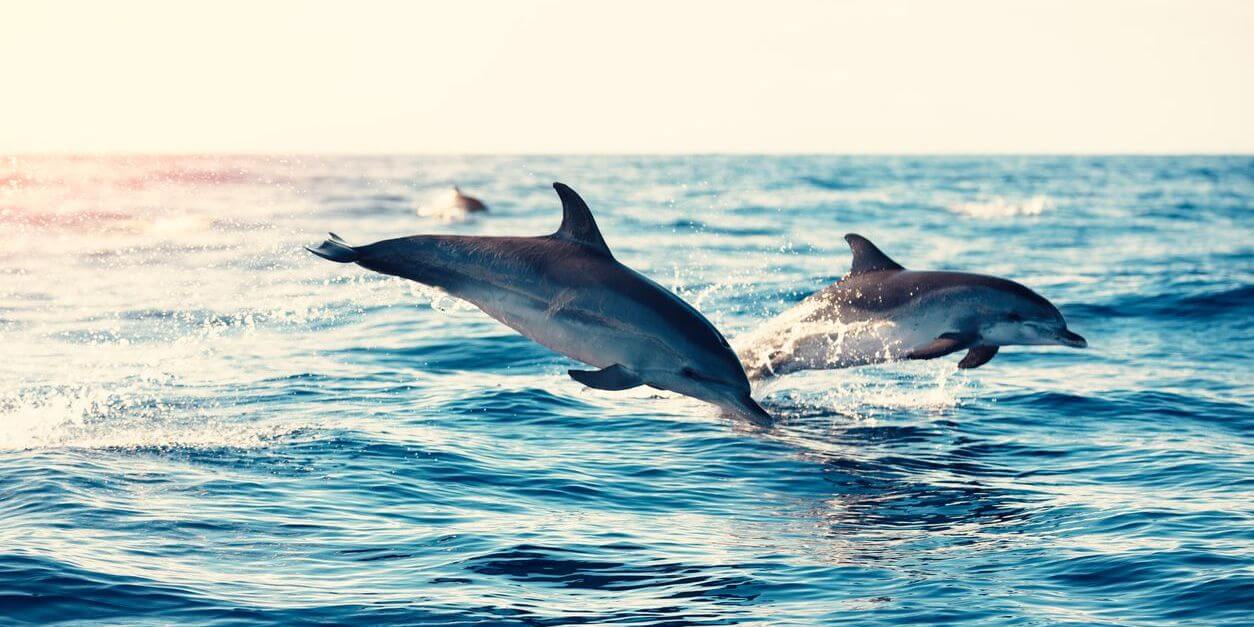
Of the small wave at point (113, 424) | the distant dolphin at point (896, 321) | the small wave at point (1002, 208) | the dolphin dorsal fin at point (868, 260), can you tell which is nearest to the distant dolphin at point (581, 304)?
the small wave at point (113, 424)

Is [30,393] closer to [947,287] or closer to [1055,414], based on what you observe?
[947,287]

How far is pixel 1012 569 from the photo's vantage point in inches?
306

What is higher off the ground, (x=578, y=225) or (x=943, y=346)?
(x=578, y=225)

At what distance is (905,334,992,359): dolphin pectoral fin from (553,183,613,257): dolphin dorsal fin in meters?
4.14

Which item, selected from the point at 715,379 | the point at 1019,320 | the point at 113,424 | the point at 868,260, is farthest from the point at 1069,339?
the point at 113,424

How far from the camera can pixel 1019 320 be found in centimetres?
1185

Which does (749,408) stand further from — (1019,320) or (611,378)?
(1019,320)

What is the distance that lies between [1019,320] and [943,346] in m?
0.94

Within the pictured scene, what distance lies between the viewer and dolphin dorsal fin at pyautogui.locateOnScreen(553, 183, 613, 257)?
26.8 feet

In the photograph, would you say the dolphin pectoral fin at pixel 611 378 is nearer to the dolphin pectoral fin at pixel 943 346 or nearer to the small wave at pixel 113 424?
the small wave at pixel 113 424

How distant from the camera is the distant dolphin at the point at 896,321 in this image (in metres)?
11.5

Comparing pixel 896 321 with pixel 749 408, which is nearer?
pixel 749 408

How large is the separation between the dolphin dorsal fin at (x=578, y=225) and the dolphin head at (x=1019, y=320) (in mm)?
4685

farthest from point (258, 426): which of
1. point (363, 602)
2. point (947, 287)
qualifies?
point (947, 287)
